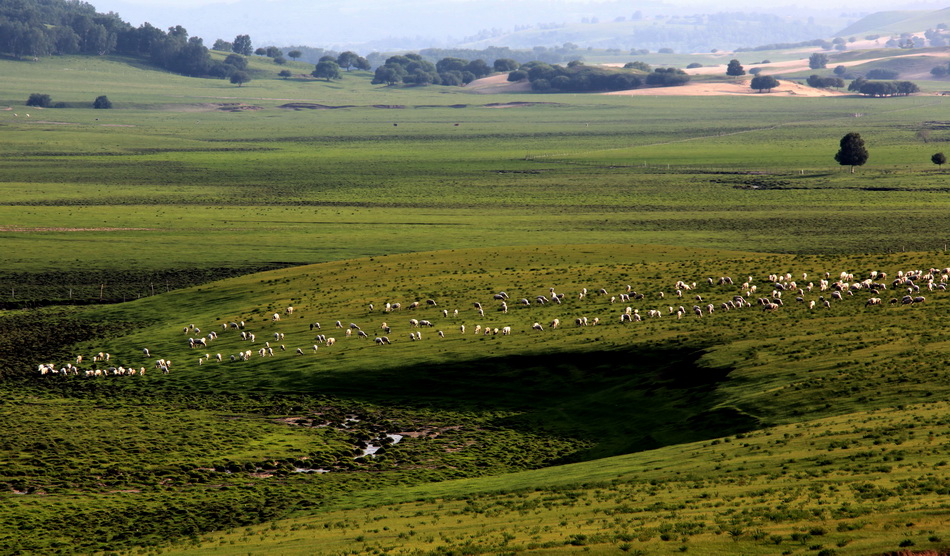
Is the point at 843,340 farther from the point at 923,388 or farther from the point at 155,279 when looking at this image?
the point at 155,279

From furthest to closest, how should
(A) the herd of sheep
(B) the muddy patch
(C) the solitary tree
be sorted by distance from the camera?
(C) the solitary tree
(B) the muddy patch
(A) the herd of sheep

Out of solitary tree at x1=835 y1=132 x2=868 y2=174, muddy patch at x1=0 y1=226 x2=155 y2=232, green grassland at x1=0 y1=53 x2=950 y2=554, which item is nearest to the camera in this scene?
green grassland at x1=0 y1=53 x2=950 y2=554

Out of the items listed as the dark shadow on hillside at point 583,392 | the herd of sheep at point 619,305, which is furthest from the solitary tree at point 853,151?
the dark shadow on hillside at point 583,392

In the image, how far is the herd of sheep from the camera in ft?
236

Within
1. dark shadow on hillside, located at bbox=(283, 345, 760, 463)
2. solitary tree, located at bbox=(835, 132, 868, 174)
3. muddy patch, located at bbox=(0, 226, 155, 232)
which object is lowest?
muddy patch, located at bbox=(0, 226, 155, 232)

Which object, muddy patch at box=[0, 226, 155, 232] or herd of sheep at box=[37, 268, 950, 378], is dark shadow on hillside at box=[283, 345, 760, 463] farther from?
muddy patch at box=[0, 226, 155, 232]

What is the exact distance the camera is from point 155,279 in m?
102

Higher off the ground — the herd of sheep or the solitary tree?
the solitary tree

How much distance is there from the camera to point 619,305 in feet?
254

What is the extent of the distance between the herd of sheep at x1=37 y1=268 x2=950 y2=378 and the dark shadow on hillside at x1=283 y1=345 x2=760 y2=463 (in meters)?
6.64

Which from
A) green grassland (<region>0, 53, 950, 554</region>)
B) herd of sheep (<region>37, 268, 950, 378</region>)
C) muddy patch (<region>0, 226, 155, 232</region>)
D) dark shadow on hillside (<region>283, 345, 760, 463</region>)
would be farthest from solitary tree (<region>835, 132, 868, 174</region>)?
dark shadow on hillside (<region>283, 345, 760, 463</region>)

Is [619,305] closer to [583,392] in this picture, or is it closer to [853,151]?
[583,392]

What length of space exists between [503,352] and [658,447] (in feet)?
56.3

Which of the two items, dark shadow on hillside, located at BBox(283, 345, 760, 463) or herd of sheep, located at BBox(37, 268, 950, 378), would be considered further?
herd of sheep, located at BBox(37, 268, 950, 378)
